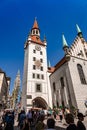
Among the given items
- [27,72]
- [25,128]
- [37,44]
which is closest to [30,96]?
[27,72]

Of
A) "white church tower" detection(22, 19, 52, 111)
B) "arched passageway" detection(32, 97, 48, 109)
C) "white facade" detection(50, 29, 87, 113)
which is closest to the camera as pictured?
"white facade" detection(50, 29, 87, 113)

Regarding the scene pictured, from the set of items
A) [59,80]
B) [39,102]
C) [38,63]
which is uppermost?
[38,63]

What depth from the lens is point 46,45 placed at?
117ft

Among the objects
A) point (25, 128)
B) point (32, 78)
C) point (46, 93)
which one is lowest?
point (25, 128)

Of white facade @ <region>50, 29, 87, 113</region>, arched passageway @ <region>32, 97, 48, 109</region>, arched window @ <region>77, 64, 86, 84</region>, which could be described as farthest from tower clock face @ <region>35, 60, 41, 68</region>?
arched window @ <region>77, 64, 86, 84</region>

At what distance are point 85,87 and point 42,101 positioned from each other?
10727mm

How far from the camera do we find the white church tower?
79.5 feet

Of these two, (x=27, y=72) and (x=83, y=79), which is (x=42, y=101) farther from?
(x=83, y=79)

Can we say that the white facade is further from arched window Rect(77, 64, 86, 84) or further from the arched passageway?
the arched passageway

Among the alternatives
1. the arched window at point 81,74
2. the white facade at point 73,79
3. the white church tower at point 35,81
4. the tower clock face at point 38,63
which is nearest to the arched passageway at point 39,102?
the white church tower at point 35,81

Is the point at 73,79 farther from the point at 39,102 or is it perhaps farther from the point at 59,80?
the point at 39,102

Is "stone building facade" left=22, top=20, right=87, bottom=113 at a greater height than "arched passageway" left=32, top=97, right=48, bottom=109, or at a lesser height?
greater

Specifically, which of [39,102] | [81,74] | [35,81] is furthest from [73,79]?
[39,102]

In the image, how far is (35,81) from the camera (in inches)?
1039
